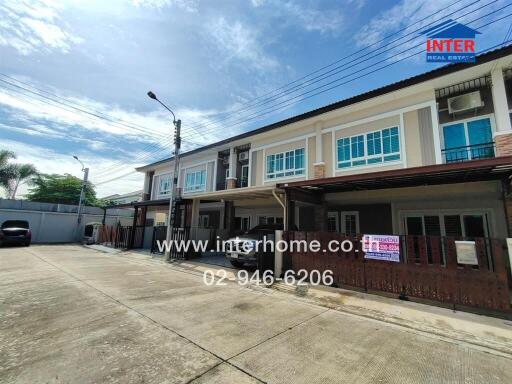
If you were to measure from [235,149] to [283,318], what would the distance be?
12.7 metres

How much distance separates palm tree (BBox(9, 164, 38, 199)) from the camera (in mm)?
25355

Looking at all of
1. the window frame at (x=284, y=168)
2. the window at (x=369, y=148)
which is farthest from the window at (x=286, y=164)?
the window at (x=369, y=148)

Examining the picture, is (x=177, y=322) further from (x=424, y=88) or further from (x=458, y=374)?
(x=424, y=88)

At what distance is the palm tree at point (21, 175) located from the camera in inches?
998

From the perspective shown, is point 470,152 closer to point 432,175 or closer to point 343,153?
point 432,175

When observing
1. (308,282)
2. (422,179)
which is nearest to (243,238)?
(308,282)

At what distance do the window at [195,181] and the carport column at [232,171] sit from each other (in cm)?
319

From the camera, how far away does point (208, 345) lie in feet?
11.5

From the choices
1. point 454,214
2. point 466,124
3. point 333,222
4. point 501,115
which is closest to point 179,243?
point 333,222

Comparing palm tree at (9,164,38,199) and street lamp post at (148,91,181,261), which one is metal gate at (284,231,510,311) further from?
palm tree at (9,164,38,199)

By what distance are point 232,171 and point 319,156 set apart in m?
6.20

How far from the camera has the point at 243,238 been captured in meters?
9.55

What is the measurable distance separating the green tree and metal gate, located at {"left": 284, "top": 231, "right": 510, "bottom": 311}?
38.3 metres

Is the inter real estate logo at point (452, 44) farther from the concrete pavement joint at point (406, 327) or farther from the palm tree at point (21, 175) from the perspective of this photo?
the palm tree at point (21, 175)
